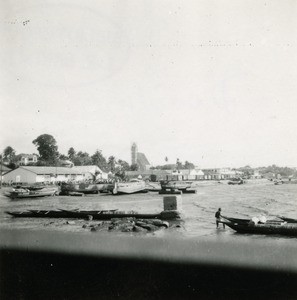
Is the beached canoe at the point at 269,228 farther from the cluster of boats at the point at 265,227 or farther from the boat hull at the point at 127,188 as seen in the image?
the boat hull at the point at 127,188

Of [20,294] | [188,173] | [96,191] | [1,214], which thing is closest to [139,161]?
[188,173]

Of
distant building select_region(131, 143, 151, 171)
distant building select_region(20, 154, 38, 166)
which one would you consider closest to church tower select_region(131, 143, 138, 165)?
distant building select_region(131, 143, 151, 171)

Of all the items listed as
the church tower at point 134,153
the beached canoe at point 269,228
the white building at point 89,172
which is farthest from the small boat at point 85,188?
the church tower at point 134,153

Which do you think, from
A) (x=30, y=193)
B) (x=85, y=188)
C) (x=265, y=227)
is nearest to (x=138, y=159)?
(x=85, y=188)

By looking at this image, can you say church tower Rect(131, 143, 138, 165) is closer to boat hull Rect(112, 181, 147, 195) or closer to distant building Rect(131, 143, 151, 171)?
distant building Rect(131, 143, 151, 171)

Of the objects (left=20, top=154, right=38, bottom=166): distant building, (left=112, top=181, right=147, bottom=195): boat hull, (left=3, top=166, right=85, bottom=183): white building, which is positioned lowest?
(left=112, top=181, right=147, bottom=195): boat hull

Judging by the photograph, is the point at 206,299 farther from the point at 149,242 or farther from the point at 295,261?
the point at 149,242
